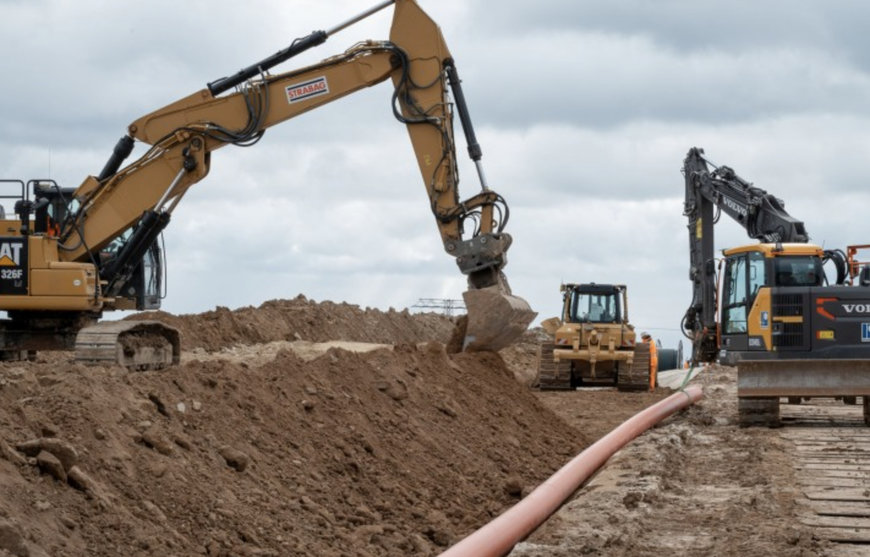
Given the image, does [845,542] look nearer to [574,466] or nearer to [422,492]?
[574,466]

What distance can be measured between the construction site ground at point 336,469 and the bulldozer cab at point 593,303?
396 inches

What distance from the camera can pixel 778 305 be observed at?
17.6 m

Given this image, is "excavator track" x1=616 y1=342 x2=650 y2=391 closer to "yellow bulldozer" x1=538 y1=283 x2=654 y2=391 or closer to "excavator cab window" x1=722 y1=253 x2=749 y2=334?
"yellow bulldozer" x1=538 y1=283 x2=654 y2=391

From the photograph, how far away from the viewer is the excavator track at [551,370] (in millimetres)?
26531

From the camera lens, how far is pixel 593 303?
26.9m

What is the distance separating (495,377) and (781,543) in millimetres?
A: 8778

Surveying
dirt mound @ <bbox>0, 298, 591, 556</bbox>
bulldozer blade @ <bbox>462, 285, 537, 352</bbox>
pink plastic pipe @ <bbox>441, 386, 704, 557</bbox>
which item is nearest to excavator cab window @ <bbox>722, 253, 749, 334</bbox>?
pink plastic pipe @ <bbox>441, 386, 704, 557</bbox>

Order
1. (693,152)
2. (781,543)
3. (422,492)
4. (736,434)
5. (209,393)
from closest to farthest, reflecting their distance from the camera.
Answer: (781,543)
(209,393)
(422,492)
(736,434)
(693,152)

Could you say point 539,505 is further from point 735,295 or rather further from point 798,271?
point 735,295

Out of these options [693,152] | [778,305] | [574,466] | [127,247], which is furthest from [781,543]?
[693,152]

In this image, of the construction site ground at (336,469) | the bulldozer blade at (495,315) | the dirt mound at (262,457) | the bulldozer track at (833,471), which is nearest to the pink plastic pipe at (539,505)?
the construction site ground at (336,469)

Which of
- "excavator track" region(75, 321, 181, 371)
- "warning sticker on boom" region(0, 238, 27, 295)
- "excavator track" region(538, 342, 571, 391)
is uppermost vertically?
"warning sticker on boom" region(0, 238, 27, 295)

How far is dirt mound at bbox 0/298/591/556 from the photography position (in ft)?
23.0

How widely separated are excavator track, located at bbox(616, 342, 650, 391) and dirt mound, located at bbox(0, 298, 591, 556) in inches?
416
